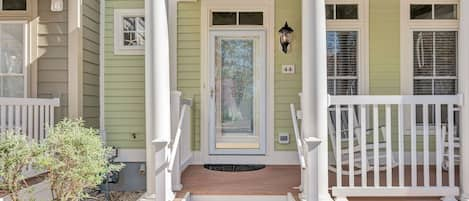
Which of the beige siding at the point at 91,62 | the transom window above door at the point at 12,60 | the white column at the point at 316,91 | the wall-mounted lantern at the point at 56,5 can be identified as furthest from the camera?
the beige siding at the point at 91,62

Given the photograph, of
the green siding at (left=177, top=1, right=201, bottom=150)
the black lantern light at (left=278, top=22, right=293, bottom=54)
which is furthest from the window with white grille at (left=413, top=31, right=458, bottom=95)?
the green siding at (left=177, top=1, right=201, bottom=150)

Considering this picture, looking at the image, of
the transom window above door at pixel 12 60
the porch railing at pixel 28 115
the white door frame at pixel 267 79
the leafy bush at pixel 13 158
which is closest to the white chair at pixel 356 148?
the white door frame at pixel 267 79

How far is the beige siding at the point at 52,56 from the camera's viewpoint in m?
5.79

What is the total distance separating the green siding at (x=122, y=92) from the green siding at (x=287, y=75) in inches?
77.9

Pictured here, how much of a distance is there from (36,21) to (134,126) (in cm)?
196

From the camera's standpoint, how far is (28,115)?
16.1 ft

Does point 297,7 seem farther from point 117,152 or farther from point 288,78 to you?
point 117,152

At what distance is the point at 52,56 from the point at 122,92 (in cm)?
109

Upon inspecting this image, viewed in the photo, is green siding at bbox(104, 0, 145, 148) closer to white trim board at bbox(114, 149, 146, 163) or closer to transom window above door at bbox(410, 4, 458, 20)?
white trim board at bbox(114, 149, 146, 163)

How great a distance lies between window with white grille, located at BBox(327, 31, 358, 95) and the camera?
6320 millimetres

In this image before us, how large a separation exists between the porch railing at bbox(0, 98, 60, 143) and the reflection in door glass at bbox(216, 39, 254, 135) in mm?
2350

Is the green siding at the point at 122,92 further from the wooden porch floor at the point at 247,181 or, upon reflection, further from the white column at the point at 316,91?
the white column at the point at 316,91

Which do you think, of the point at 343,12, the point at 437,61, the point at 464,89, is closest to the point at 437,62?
the point at 437,61

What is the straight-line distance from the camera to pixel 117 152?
6.40 metres
